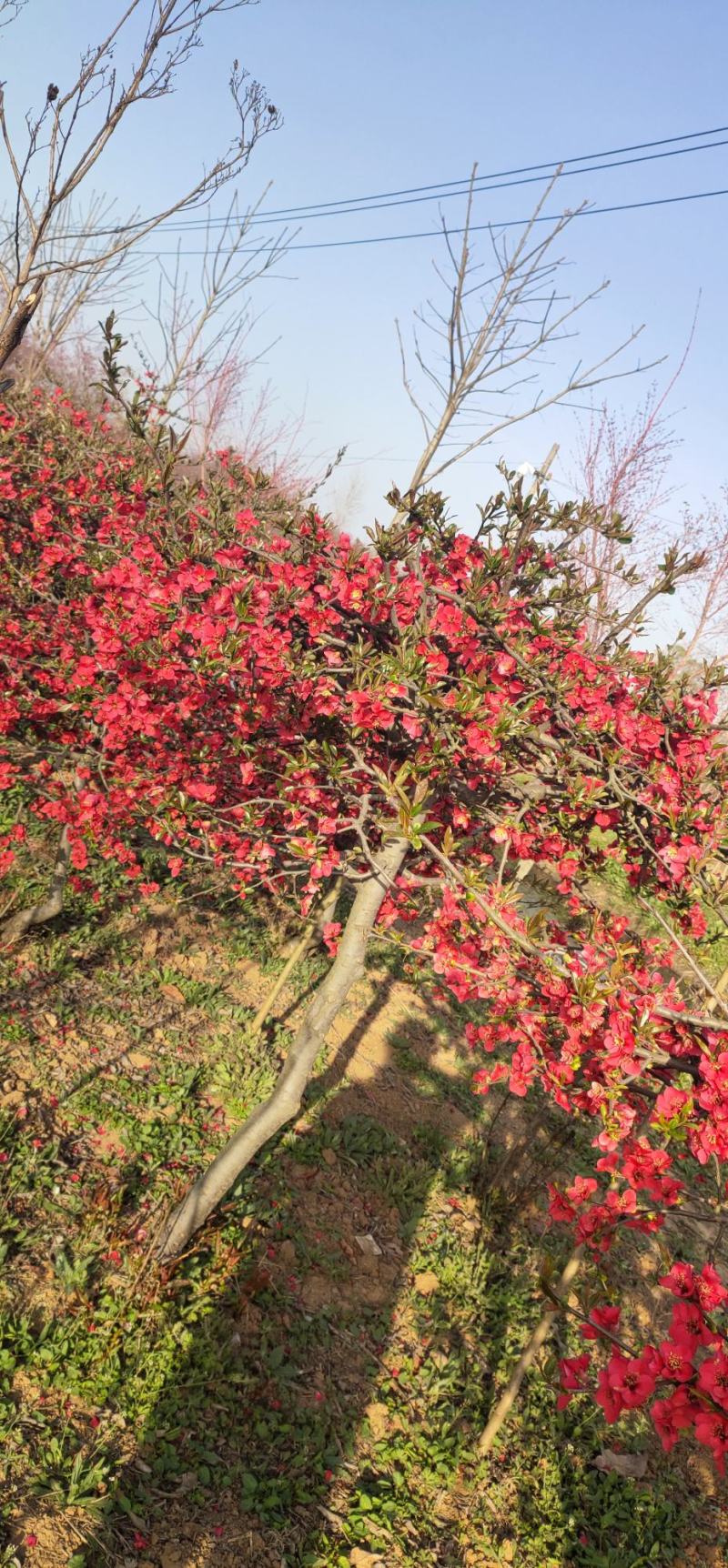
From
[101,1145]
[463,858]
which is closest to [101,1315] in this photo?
[101,1145]

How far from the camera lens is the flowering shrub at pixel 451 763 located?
2559 mm

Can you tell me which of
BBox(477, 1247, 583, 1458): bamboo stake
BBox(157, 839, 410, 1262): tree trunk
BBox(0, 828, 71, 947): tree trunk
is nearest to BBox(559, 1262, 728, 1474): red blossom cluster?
BBox(477, 1247, 583, 1458): bamboo stake

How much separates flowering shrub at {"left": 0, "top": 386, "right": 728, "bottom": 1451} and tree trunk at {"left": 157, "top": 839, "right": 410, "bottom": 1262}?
0.7 inches

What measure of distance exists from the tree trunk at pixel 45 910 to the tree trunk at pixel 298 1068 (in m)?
2.52

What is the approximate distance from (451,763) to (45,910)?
12.2 ft

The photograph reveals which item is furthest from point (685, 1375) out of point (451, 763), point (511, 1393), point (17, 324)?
point (17, 324)

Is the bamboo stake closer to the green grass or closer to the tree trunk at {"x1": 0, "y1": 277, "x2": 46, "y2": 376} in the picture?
the green grass

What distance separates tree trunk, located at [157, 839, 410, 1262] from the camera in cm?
374

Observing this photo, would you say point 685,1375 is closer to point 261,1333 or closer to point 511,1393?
point 511,1393

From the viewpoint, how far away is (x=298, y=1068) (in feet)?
12.4

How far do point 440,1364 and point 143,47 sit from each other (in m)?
6.10

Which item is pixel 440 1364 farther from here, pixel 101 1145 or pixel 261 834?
pixel 261 834

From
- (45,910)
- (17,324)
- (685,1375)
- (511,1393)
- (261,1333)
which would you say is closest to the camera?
(685,1375)

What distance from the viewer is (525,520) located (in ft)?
10.8
